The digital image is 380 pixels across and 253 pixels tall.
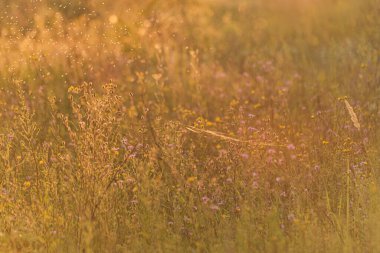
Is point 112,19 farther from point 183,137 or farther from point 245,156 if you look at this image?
point 245,156

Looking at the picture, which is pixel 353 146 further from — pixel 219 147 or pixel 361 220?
pixel 361 220

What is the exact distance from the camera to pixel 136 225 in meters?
3.52

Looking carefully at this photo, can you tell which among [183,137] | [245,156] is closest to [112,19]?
[183,137]

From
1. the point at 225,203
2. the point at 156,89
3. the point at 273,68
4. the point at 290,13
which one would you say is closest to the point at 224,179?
the point at 225,203

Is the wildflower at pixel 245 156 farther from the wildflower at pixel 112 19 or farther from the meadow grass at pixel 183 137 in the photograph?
the wildflower at pixel 112 19

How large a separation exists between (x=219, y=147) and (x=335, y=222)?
1.35m

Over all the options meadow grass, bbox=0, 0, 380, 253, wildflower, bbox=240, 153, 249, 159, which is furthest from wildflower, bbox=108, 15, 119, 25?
wildflower, bbox=240, 153, 249, 159

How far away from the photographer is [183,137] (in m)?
4.82

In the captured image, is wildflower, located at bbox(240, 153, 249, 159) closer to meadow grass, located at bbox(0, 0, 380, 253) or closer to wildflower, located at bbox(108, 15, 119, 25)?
meadow grass, located at bbox(0, 0, 380, 253)

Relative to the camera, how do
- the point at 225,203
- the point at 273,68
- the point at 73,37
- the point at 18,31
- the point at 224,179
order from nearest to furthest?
the point at 225,203, the point at 224,179, the point at 18,31, the point at 73,37, the point at 273,68

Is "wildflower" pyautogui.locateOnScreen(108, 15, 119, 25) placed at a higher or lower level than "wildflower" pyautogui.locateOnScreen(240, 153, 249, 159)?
higher

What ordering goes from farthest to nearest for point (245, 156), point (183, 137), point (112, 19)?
point (112, 19), point (183, 137), point (245, 156)

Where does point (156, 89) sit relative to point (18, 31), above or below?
below

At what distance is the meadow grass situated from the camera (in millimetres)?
3369
